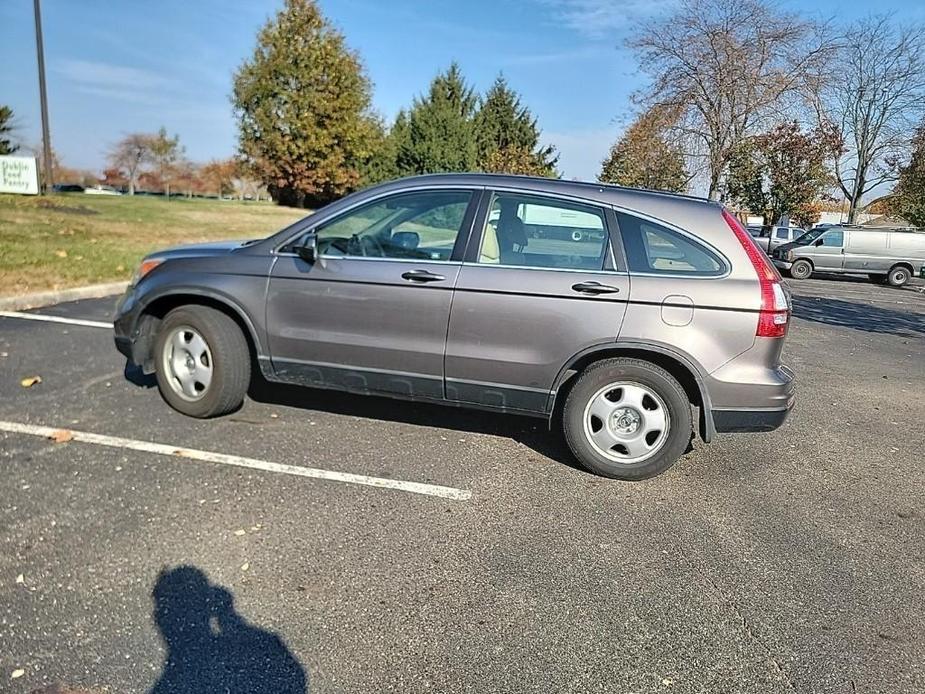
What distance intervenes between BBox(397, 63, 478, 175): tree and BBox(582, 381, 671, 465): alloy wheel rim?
34757mm

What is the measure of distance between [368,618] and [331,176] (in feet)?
129

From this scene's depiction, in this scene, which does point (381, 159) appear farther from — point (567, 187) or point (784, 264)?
point (567, 187)

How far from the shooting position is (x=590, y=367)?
3.88 metres

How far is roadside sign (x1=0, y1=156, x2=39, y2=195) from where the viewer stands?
19.3m

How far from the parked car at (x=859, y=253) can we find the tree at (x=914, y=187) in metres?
10.4

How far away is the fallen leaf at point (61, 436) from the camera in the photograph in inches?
157

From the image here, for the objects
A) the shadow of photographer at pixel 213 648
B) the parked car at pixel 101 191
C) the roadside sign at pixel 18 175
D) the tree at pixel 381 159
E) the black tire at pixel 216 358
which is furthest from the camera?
the parked car at pixel 101 191

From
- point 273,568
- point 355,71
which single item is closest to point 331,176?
point 355,71

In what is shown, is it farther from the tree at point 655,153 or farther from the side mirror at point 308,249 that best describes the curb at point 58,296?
the tree at point 655,153

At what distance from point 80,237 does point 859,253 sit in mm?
20708

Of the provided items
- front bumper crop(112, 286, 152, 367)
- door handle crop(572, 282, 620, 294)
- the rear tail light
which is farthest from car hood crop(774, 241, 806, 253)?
front bumper crop(112, 286, 152, 367)

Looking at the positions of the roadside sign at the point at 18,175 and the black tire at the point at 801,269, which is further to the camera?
the black tire at the point at 801,269

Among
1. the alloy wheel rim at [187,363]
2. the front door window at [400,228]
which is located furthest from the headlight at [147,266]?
the front door window at [400,228]

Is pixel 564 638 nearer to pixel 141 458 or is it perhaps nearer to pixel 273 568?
pixel 273 568
